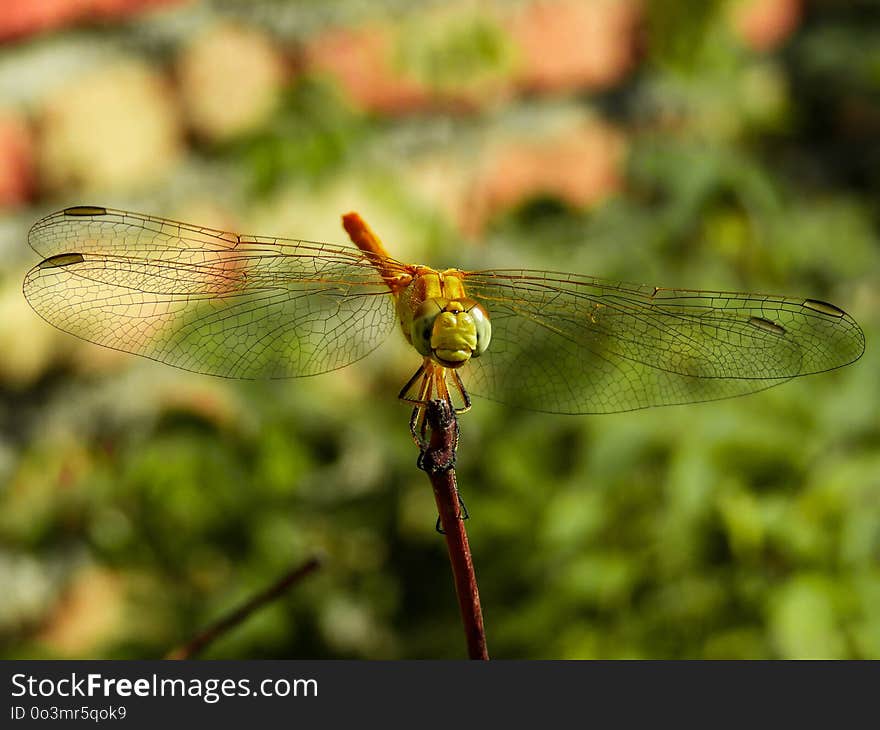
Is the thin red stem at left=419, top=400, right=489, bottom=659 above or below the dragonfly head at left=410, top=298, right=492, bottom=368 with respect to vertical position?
below

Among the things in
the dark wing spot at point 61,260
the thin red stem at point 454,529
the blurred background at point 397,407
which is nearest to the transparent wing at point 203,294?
the dark wing spot at point 61,260

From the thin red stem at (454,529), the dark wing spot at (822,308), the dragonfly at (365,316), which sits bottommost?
the thin red stem at (454,529)

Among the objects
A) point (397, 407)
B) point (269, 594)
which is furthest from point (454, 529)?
point (397, 407)

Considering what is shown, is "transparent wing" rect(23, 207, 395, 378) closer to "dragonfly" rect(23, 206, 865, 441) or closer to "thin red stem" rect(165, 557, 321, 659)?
"dragonfly" rect(23, 206, 865, 441)

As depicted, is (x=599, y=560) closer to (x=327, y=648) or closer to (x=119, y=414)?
(x=327, y=648)

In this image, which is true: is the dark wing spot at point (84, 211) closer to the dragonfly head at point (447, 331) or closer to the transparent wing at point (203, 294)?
the transparent wing at point (203, 294)

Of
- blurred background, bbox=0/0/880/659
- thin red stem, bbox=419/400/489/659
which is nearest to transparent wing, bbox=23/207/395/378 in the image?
thin red stem, bbox=419/400/489/659

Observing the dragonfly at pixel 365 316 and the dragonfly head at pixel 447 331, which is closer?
the dragonfly head at pixel 447 331

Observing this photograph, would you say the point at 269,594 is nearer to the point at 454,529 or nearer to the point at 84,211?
the point at 454,529

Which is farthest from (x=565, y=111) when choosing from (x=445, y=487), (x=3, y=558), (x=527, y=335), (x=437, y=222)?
(x=445, y=487)
